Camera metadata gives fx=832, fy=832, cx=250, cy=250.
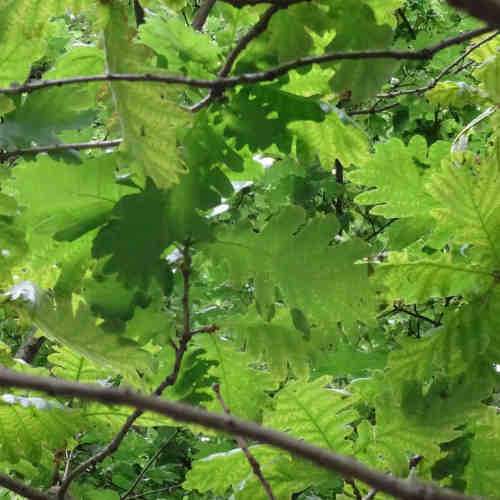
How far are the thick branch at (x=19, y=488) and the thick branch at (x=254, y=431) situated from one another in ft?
3.31

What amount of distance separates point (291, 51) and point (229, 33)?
0.57 feet

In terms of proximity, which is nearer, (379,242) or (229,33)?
(229,33)

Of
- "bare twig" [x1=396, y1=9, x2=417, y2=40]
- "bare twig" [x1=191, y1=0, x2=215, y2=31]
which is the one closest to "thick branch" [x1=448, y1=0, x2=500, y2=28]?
"bare twig" [x1=191, y1=0, x2=215, y2=31]

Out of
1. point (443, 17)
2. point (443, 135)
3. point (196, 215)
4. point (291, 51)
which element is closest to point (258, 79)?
point (291, 51)

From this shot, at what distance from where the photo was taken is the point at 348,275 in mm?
1192

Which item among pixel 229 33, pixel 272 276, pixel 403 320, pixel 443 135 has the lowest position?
pixel 403 320

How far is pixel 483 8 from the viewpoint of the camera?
282 mm

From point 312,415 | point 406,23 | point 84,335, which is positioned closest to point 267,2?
point 84,335

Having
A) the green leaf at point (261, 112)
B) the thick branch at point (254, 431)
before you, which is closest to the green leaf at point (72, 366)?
the green leaf at point (261, 112)

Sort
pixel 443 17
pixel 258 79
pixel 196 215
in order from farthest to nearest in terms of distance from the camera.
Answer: pixel 443 17, pixel 196 215, pixel 258 79

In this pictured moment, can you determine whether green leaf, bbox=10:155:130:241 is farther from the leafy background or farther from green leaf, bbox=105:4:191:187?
green leaf, bbox=105:4:191:187

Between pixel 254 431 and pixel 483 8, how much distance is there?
0.61 ft

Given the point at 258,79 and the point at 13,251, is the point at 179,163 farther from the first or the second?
the point at 13,251

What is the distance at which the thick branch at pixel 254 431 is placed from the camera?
32 centimetres
